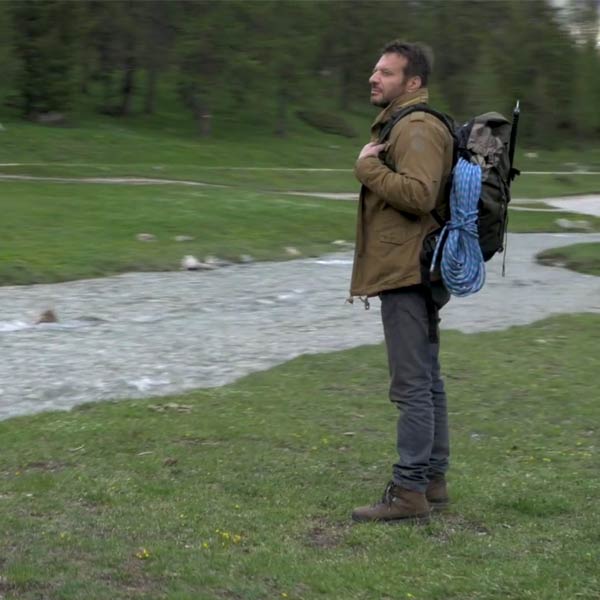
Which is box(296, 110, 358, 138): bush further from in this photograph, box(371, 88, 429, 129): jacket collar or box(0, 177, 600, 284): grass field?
box(371, 88, 429, 129): jacket collar

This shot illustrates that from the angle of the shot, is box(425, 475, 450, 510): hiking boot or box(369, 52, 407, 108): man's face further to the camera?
box(425, 475, 450, 510): hiking boot

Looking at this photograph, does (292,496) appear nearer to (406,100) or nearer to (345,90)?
(406,100)

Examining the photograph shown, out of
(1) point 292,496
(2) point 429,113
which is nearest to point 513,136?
(2) point 429,113

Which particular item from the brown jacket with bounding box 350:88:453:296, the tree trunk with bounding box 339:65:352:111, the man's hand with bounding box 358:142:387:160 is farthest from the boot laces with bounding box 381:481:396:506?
the tree trunk with bounding box 339:65:352:111

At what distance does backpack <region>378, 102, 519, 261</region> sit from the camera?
17.6 feet

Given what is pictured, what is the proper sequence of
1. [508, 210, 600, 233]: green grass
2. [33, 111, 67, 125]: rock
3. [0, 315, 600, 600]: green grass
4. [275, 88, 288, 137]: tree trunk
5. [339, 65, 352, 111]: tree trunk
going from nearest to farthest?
[0, 315, 600, 600]: green grass, [508, 210, 600, 233]: green grass, [33, 111, 67, 125]: rock, [275, 88, 288, 137]: tree trunk, [339, 65, 352, 111]: tree trunk

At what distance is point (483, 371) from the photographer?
9.54 m

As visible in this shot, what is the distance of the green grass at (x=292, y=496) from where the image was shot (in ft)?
15.7

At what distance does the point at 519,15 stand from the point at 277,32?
39.3 ft

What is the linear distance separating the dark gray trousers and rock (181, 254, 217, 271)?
11.9m

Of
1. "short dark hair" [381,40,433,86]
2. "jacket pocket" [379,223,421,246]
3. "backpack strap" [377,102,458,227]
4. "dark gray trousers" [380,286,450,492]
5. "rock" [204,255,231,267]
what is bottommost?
"rock" [204,255,231,267]

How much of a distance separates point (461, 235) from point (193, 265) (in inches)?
486

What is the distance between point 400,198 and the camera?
17.1ft

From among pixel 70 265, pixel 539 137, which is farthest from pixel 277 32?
pixel 70 265
